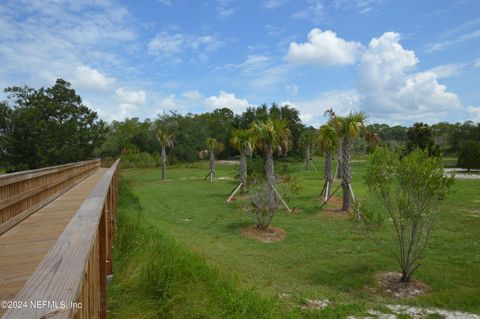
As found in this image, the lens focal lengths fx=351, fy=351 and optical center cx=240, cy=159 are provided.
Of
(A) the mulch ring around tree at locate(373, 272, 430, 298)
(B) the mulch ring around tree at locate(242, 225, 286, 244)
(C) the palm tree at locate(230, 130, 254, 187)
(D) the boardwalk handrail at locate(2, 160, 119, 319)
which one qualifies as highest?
(C) the palm tree at locate(230, 130, 254, 187)

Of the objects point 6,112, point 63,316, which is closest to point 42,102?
point 6,112

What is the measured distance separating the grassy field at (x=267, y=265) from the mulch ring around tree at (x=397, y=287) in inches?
7.1

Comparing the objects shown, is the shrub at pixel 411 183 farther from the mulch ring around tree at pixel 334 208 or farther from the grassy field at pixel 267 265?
the mulch ring around tree at pixel 334 208

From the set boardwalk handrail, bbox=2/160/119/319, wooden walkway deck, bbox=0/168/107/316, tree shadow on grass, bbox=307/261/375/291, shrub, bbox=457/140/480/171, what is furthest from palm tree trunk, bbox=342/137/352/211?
shrub, bbox=457/140/480/171

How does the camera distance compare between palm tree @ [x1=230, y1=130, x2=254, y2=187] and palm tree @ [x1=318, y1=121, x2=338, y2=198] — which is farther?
palm tree @ [x1=230, y1=130, x2=254, y2=187]

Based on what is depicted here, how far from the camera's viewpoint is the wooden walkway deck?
10.0 ft

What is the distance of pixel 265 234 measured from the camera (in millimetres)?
12383

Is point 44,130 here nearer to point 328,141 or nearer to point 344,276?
point 328,141

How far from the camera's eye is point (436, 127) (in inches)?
3504

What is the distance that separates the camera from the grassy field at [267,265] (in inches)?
182

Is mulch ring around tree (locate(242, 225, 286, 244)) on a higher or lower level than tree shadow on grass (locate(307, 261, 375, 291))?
higher

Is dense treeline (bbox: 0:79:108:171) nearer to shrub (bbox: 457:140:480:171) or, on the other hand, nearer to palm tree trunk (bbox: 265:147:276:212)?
palm tree trunk (bbox: 265:147:276:212)

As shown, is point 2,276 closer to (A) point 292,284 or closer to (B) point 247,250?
(A) point 292,284

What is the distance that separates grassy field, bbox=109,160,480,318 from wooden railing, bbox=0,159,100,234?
158 cm
